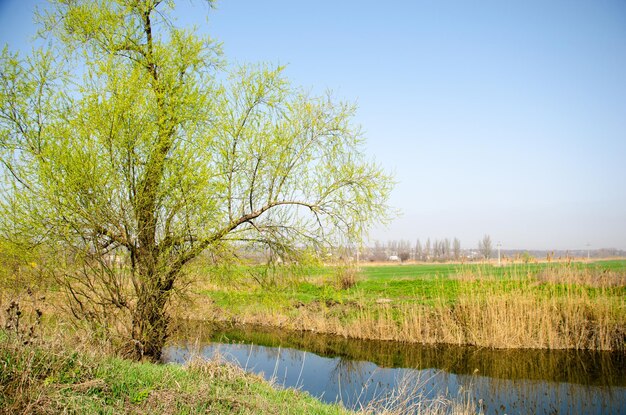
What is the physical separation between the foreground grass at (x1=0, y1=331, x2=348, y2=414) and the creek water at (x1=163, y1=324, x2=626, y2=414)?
12.2ft

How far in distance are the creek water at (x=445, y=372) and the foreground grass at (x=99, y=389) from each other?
3.71 m

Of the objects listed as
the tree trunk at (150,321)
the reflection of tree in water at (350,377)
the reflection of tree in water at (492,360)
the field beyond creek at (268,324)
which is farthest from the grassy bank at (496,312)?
the reflection of tree in water at (350,377)

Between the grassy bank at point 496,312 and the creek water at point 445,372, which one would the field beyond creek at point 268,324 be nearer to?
the grassy bank at point 496,312

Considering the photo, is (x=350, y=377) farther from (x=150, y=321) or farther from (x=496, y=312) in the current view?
(x=150, y=321)

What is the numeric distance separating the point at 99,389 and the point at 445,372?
963 centimetres

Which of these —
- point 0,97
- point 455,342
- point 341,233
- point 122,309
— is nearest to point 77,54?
point 0,97

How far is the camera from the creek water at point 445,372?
33.1ft

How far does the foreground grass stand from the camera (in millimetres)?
4320

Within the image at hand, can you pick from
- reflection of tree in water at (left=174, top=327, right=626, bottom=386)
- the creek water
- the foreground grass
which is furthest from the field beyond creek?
the creek water

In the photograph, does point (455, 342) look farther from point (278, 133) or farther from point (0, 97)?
point (0, 97)

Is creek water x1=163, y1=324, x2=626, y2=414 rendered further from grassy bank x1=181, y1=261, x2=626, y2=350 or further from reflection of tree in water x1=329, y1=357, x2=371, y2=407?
grassy bank x1=181, y1=261, x2=626, y2=350

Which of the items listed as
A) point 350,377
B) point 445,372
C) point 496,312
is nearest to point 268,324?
point 350,377

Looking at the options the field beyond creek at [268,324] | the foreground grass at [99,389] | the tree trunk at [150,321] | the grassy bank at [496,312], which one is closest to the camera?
the foreground grass at [99,389]

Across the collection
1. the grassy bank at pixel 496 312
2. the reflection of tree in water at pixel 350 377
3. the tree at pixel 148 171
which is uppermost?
the tree at pixel 148 171
